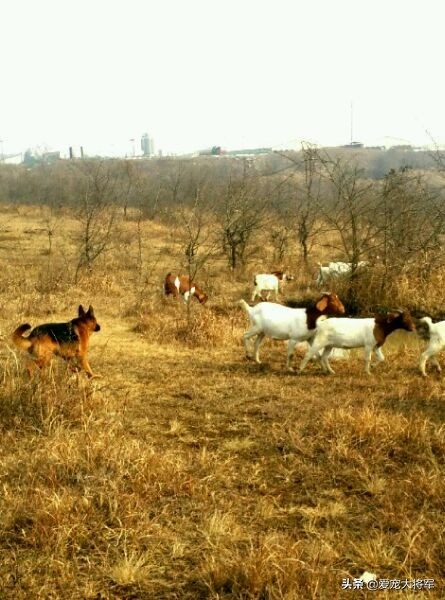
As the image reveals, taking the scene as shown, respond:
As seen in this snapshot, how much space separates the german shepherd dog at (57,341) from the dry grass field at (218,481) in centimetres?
20

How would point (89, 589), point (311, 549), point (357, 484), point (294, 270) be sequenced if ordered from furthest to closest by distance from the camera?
point (294, 270) < point (357, 484) < point (311, 549) < point (89, 589)

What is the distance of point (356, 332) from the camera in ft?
27.6

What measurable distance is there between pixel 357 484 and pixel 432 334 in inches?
167

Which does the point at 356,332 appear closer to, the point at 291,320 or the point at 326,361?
the point at 326,361

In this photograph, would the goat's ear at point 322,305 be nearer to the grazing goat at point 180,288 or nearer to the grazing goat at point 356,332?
the grazing goat at point 356,332

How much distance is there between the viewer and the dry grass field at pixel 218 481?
11.9 feet

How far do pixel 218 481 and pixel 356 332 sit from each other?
4.12 m

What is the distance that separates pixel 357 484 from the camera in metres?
4.83

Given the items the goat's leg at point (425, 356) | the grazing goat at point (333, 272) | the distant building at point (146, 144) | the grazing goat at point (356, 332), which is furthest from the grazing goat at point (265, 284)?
the distant building at point (146, 144)

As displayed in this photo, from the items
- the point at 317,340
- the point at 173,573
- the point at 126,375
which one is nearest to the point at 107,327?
the point at 126,375

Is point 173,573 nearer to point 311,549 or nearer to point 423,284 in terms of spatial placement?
point 311,549

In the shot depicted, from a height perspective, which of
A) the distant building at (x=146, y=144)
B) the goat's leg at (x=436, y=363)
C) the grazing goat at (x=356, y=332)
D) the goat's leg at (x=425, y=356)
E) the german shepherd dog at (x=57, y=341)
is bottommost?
the goat's leg at (x=436, y=363)

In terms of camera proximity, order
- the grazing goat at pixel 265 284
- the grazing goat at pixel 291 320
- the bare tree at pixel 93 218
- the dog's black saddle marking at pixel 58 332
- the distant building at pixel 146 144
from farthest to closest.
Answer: the distant building at pixel 146 144
the bare tree at pixel 93 218
the grazing goat at pixel 265 284
the grazing goat at pixel 291 320
the dog's black saddle marking at pixel 58 332

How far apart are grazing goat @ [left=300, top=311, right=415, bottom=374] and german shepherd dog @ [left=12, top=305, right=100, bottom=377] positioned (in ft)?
9.68
